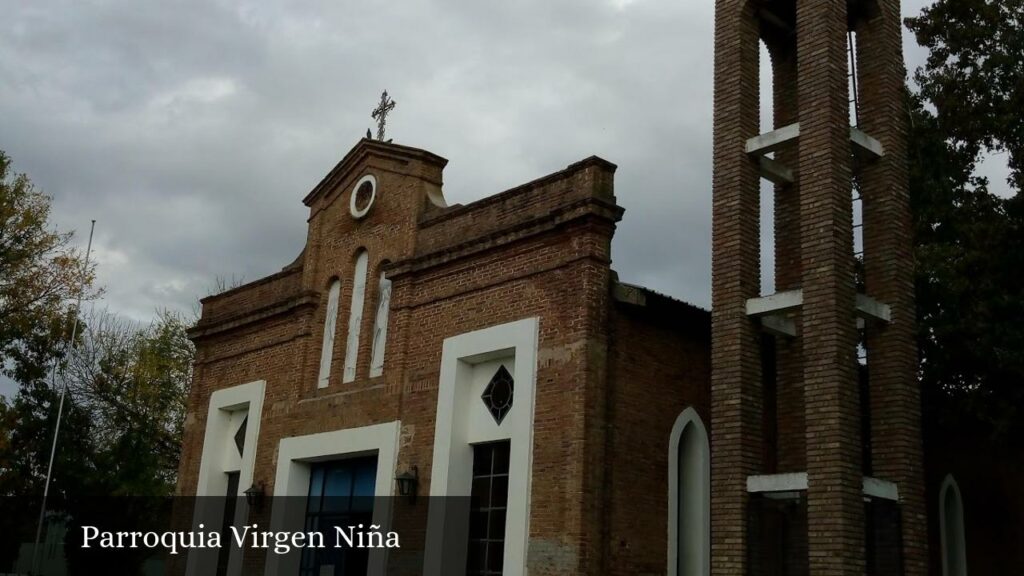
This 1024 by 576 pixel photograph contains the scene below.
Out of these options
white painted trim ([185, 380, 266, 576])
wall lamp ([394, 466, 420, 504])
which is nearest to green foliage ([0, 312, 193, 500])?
white painted trim ([185, 380, 266, 576])

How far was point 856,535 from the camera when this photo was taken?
1047 centimetres

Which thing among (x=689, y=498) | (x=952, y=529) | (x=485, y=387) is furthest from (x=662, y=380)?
(x=952, y=529)

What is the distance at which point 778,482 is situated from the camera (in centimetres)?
1105

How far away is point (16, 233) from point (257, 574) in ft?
41.8

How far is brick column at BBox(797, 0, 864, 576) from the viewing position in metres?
10.5

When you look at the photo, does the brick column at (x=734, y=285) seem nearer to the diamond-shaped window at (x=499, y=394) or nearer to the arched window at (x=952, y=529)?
the diamond-shaped window at (x=499, y=394)

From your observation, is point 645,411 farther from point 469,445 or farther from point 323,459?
point 323,459

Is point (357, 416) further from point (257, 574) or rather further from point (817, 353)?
point (817, 353)

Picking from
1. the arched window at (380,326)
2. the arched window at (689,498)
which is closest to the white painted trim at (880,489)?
the arched window at (689,498)

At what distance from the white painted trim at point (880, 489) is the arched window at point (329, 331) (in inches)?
352

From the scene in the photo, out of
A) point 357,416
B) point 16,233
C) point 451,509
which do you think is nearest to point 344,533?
point 357,416

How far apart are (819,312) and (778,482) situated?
1.89 m

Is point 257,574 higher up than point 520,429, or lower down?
lower down

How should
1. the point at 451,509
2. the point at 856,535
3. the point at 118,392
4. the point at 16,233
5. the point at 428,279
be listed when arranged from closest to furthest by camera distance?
the point at 856,535
the point at 451,509
the point at 428,279
the point at 16,233
the point at 118,392
